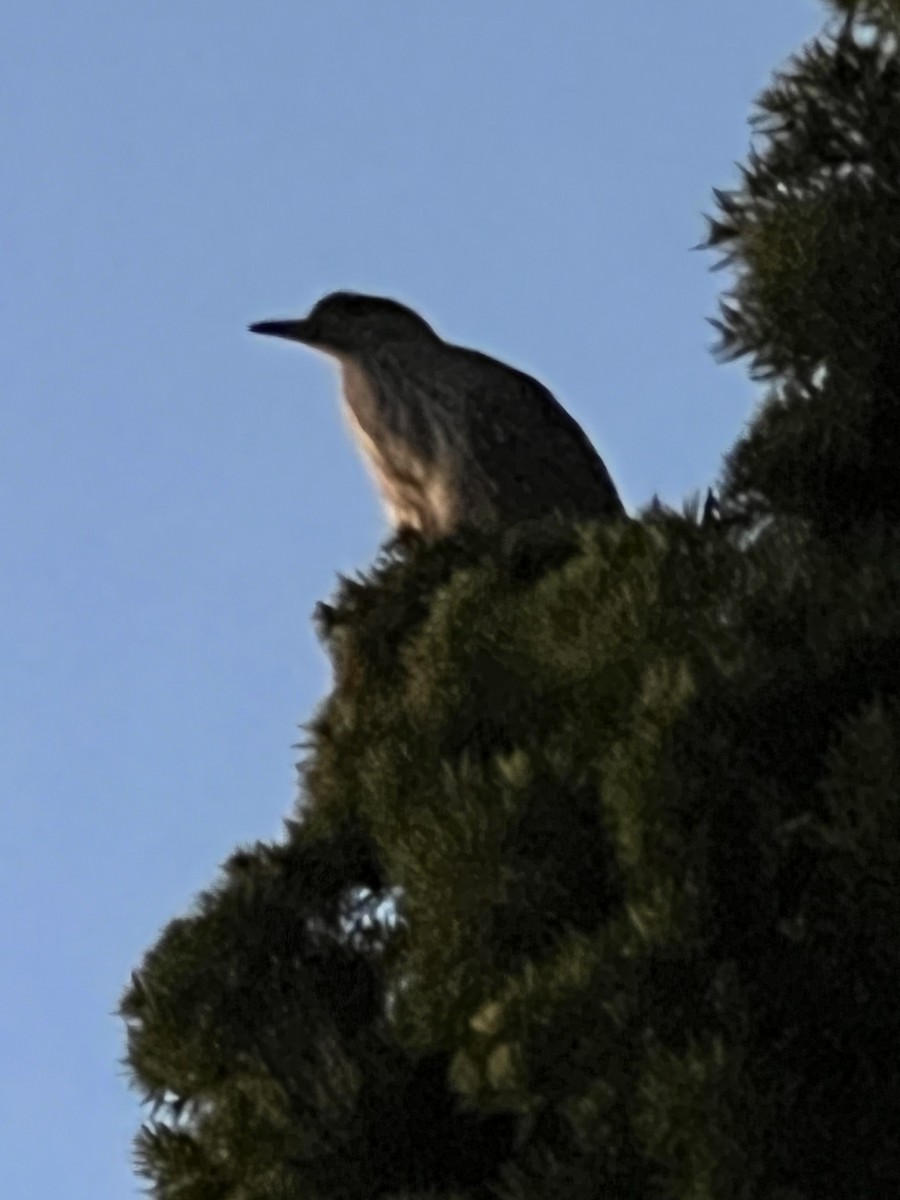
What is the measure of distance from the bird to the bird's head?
1 cm

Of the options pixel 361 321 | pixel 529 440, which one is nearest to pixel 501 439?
pixel 529 440

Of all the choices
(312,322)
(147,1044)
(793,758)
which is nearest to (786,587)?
(793,758)

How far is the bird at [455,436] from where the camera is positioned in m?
7.54

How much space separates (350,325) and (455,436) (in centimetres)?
111

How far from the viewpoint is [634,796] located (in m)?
3.87

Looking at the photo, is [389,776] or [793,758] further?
[389,776]

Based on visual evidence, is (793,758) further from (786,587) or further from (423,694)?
(423,694)

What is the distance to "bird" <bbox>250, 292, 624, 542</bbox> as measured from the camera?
7539 mm

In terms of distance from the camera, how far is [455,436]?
7.73 metres

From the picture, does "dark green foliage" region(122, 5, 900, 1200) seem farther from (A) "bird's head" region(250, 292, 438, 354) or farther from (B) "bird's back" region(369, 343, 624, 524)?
(A) "bird's head" region(250, 292, 438, 354)

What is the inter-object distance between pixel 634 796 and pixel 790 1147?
24.2 inches

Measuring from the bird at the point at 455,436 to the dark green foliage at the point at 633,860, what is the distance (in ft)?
8.26

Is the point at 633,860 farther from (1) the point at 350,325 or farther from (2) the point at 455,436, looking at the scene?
(1) the point at 350,325

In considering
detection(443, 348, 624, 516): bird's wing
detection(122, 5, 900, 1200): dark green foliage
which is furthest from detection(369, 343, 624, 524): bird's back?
detection(122, 5, 900, 1200): dark green foliage
